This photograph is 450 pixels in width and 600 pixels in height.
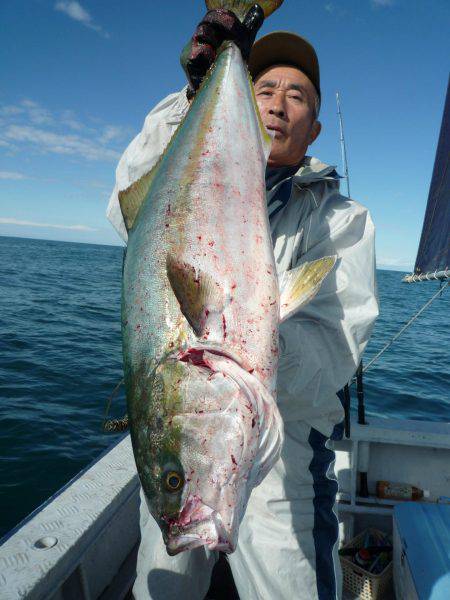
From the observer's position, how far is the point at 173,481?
1357 millimetres

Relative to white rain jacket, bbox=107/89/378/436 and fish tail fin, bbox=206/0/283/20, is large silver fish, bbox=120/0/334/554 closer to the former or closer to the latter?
white rain jacket, bbox=107/89/378/436

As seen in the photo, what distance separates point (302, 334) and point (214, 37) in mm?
1376


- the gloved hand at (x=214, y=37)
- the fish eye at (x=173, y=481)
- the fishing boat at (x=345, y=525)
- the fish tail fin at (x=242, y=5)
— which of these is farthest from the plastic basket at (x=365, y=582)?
the fish tail fin at (x=242, y=5)

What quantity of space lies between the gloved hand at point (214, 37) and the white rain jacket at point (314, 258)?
1.03 feet

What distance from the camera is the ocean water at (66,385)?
5527 millimetres

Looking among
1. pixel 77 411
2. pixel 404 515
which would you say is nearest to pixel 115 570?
pixel 404 515

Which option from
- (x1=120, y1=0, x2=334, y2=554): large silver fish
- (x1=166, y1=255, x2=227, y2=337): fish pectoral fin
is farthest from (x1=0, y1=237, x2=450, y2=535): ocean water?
(x1=166, y1=255, x2=227, y2=337): fish pectoral fin

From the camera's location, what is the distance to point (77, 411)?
23.5ft

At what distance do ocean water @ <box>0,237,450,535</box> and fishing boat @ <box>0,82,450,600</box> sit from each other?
215 cm

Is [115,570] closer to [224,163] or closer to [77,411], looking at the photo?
[224,163]

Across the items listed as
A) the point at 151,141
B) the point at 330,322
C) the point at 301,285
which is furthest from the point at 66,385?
the point at 301,285

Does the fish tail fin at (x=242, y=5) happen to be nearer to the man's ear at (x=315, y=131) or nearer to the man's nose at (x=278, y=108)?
the man's nose at (x=278, y=108)

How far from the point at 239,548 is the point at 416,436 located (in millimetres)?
2102

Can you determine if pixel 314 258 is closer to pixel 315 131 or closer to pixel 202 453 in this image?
pixel 315 131
